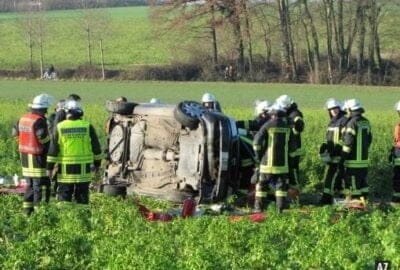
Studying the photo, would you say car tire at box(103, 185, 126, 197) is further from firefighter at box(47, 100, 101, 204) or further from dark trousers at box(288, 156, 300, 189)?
dark trousers at box(288, 156, 300, 189)

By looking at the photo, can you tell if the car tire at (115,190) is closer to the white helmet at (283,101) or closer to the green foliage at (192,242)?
the white helmet at (283,101)

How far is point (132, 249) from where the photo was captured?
661 centimetres

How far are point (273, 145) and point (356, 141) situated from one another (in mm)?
1468

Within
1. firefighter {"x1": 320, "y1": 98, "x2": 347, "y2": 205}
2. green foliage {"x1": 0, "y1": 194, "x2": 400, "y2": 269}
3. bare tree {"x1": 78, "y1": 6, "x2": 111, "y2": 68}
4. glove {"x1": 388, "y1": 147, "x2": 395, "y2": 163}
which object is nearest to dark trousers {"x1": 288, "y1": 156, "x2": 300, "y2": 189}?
firefighter {"x1": 320, "y1": 98, "x2": 347, "y2": 205}

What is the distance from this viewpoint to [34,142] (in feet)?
35.0

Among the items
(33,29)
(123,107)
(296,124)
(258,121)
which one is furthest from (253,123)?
(33,29)

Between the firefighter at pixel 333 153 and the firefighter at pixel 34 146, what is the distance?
4114 millimetres

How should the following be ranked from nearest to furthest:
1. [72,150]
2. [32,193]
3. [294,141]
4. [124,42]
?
1. [72,150]
2. [32,193]
3. [294,141]
4. [124,42]

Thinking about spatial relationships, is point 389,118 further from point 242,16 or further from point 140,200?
point 242,16

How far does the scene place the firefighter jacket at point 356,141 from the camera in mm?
11906

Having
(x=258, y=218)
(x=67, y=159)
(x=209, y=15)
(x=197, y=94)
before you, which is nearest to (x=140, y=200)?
(x=67, y=159)

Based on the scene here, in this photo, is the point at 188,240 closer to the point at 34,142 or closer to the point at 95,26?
the point at 34,142

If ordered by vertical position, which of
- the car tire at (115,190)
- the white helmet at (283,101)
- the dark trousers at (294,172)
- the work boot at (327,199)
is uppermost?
the white helmet at (283,101)

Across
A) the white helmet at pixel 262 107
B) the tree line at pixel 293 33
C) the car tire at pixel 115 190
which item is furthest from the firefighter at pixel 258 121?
the tree line at pixel 293 33
